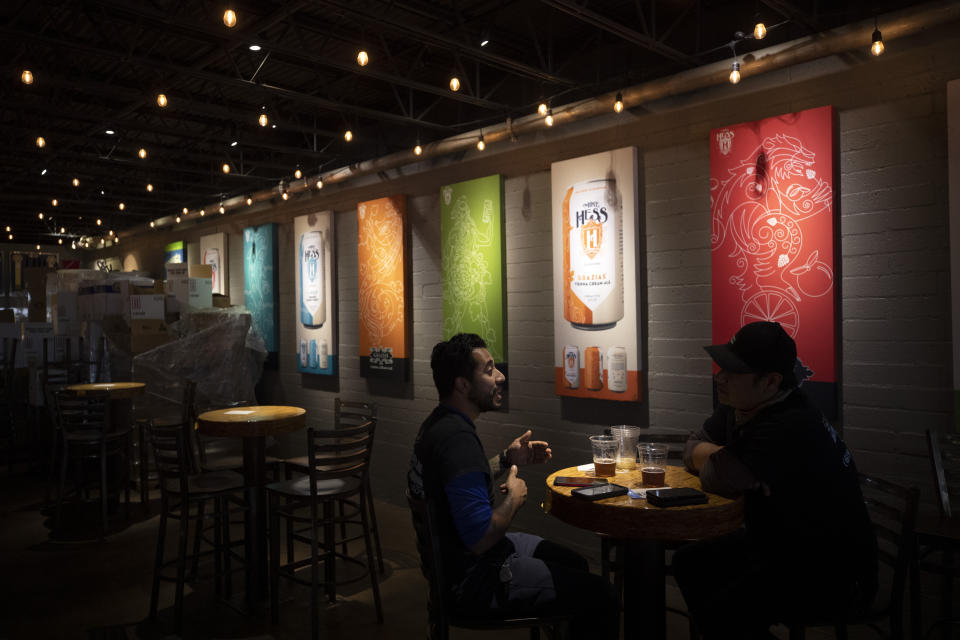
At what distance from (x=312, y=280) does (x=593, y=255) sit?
3.53 meters

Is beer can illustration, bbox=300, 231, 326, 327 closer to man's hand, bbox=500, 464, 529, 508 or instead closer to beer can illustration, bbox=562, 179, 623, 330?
beer can illustration, bbox=562, 179, 623, 330

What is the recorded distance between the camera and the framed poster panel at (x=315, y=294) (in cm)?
680

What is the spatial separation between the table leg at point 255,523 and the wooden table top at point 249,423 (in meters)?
0.07

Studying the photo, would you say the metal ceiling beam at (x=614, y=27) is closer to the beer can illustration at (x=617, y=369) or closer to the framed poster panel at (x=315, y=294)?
the beer can illustration at (x=617, y=369)

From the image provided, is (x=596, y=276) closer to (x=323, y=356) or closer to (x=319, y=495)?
(x=319, y=495)

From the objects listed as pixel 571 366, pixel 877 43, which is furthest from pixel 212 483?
pixel 877 43

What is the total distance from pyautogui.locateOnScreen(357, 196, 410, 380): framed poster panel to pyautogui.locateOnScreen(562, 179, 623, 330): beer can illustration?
1797 millimetres

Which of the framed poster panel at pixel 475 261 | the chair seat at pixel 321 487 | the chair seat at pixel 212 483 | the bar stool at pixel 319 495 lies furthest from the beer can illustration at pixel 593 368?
the chair seat at pixel 212 483

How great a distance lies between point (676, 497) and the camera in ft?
7.48

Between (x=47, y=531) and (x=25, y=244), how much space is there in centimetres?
1037

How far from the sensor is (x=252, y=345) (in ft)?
24.9

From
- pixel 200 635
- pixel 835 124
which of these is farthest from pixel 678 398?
pixel 200 635

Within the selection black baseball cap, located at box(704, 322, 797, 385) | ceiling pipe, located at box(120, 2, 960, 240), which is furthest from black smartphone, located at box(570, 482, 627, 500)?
ceiling pipe, located at box(120, 2, 960, 240)

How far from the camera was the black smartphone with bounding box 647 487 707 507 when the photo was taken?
227 cm
